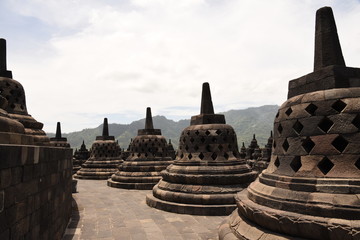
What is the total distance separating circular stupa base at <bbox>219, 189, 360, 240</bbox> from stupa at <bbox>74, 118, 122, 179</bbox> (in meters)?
16.5

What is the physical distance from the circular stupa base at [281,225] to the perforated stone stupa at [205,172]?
4.25 meters

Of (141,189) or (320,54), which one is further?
(141,189)

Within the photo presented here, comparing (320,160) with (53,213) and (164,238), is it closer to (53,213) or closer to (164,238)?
(164,238)

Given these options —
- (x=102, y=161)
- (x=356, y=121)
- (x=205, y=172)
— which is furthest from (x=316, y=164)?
(x=102, y=161)

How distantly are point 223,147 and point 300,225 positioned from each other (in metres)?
6.96

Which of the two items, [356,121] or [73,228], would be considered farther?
[73,228]

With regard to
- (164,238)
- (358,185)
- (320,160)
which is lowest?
(164,238)

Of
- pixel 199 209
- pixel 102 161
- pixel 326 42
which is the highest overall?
pixel 326 42

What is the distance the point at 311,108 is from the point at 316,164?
896 mm

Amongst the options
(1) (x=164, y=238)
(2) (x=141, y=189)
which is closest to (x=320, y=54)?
(1) (x=164, y=238)

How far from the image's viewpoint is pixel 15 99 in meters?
8.55

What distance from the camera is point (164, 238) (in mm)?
6621

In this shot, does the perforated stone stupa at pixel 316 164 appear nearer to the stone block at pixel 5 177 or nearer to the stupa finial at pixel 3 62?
the stone block at pixel 5 177

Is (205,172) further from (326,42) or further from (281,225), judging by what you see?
(326,42)
